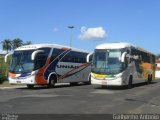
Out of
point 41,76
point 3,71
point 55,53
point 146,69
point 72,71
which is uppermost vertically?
point 55,53

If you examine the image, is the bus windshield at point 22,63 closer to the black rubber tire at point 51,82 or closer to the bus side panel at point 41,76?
the bus side panel at point 41,76

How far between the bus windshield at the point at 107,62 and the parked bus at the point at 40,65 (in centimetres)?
353

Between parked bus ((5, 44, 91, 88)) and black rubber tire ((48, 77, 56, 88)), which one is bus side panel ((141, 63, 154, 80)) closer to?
parked bus ((5, 44, 91, 88))

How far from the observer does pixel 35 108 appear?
14.7 meters

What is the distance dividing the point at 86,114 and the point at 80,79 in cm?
2066

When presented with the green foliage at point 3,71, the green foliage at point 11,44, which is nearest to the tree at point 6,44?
the green foliage at point 11,44

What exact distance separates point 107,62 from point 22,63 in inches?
237

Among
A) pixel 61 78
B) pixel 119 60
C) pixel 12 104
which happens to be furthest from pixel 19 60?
pixel 12 104

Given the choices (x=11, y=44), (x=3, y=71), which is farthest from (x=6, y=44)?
(x=3, y=71)

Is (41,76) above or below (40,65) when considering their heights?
below

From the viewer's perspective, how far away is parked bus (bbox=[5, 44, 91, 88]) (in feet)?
89.0

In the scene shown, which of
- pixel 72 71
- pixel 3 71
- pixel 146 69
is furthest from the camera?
pixel 3 71

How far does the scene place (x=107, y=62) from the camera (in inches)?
1047

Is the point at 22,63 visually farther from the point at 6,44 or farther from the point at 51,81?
the point at 6,44
